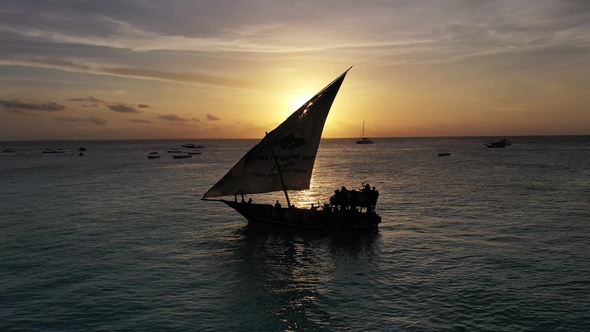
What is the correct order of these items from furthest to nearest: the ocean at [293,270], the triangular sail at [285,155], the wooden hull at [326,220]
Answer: the triangular sail at [285,155] < the wooden hull at [326,220] < the ocean at [293,270]

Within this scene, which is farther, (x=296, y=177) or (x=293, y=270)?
(x=296, y=177)

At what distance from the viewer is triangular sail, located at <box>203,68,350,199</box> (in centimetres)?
3916

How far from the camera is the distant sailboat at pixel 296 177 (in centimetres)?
3891

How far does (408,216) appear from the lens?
47375 mm

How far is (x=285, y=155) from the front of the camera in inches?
1575

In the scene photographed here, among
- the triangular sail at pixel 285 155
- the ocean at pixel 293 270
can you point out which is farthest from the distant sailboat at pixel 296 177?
the ocean at pixel 293 270

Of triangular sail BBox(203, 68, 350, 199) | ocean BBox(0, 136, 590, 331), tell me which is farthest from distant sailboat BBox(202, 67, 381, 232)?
ocean BBox(0, 136, 590, 331)

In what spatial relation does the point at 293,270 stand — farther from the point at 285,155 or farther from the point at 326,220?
the point at 285,155

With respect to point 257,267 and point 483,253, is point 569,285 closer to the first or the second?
point 483,253

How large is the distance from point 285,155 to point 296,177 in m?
2.44

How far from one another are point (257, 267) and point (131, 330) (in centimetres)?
1083

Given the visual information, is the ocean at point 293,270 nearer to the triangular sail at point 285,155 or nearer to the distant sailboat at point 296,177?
the distant sailboat at point 296,177

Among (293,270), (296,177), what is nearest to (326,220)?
(296,177)

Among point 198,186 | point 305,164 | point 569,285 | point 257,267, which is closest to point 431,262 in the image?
point 569,285
